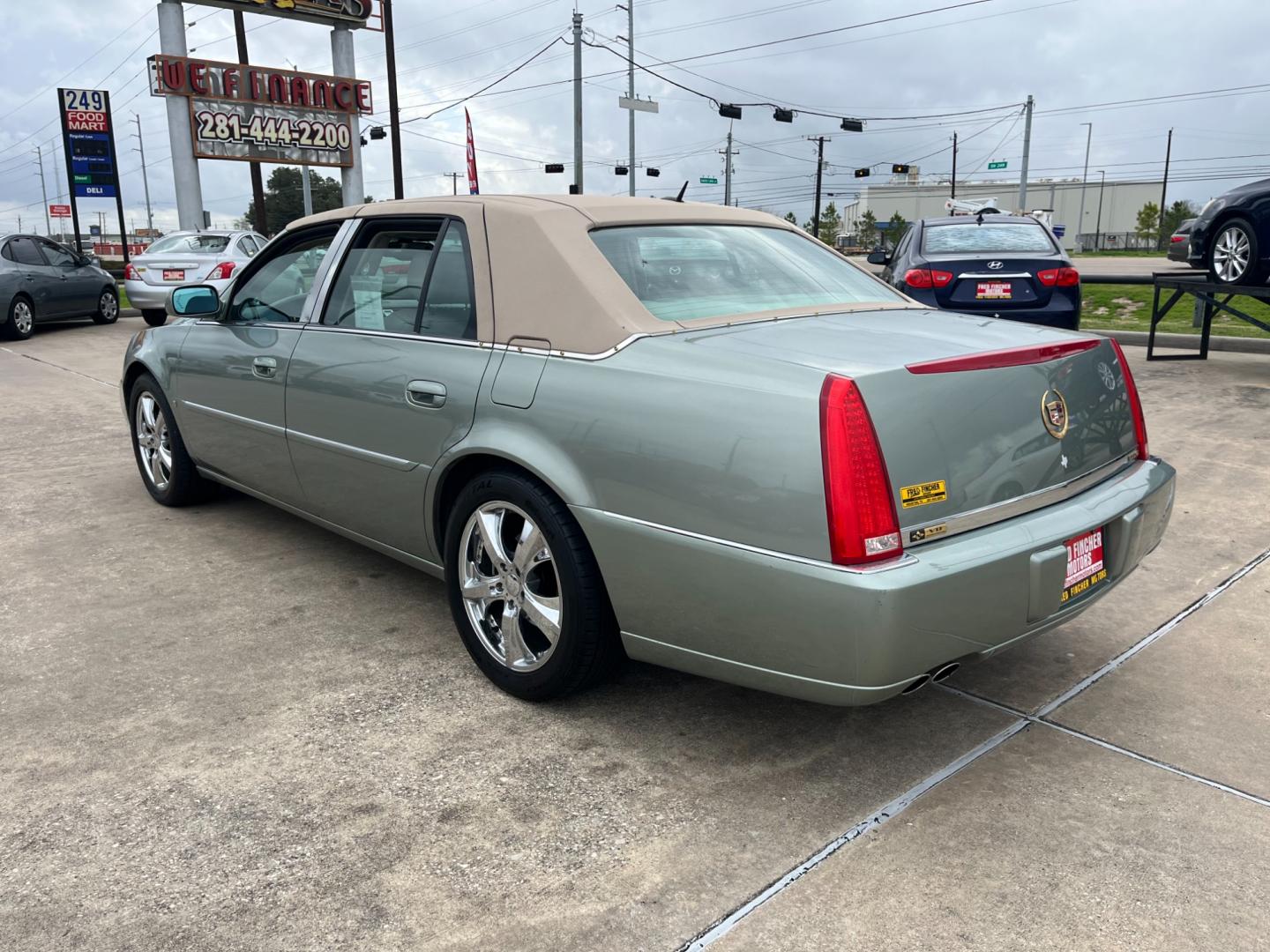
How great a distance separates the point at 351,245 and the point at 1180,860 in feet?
11.0

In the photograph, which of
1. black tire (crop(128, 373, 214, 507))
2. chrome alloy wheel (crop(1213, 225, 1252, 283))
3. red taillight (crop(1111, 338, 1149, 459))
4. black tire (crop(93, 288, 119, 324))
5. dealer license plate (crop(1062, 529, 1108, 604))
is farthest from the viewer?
black tire (crop(93, 288, 119, 324))

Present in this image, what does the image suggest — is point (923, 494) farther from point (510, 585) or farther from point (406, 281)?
point (406, 281)

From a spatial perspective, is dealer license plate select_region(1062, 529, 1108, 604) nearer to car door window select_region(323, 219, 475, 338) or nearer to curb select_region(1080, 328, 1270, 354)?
car door window select_region(323, 219, 475, 338)

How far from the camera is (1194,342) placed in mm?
11359

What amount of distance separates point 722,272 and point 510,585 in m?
1.25

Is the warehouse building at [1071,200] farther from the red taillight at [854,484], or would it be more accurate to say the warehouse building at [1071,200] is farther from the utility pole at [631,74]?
the red taillight at [854,484]

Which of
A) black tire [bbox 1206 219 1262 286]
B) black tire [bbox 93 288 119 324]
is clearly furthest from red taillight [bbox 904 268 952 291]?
black tire [bbox 93 288 119 324]

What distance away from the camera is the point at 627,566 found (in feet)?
8.80

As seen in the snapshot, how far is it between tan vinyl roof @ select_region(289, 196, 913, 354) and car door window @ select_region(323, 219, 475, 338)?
88mm

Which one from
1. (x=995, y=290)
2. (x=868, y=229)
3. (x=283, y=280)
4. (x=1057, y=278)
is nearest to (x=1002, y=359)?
(x=283, y=280)

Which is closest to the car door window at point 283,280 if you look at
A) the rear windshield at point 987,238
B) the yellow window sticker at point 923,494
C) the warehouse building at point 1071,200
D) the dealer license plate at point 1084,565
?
the yellow window sticker at point 923,494

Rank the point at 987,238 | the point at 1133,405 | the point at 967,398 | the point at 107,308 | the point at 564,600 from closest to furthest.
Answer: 1. the point at 967,398
2. the point at 564,600
3. the point at 1133,405
4. the point at 987,238
5. the point at 107,308

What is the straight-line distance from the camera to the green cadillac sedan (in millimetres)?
2359

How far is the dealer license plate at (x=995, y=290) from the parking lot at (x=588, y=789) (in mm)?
4535
